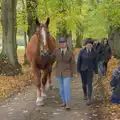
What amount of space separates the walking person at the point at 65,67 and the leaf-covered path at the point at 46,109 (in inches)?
20.5

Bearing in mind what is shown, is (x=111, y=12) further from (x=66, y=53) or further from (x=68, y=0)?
(x=68, y=0)

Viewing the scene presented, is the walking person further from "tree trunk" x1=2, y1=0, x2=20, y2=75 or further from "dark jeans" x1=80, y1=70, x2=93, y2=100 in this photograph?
"tree trunk" x1=2, y1=0, x2=20, y2=75

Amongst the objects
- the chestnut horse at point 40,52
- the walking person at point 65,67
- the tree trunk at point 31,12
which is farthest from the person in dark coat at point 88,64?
the tree trunk at point 31,12

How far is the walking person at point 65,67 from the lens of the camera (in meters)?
10.5

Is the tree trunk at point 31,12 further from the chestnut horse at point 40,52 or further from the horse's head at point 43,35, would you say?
the horse's head at point 43,35

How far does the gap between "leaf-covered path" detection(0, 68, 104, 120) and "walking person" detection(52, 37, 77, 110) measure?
520 mm

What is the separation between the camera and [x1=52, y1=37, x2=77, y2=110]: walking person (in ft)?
34.4

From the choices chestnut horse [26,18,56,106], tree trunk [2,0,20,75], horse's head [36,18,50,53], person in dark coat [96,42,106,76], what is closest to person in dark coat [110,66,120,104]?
chestnut horse [26,18,56,106]

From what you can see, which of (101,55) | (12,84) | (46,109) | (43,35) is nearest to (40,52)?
(43,35)

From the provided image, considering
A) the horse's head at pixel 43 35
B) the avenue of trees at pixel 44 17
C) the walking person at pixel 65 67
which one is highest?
the avenue of trees at pixel 44 17

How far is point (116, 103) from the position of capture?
11.0 meters

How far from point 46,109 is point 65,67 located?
1412mm

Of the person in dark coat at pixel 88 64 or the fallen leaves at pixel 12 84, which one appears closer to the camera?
the person in dark coat at pixel 88 64

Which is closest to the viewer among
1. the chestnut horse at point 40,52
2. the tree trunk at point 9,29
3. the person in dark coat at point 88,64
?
the chestnut horse at point 40,52
